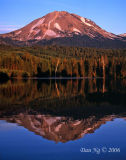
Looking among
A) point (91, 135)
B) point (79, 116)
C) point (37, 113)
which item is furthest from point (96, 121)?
point (37, 113)

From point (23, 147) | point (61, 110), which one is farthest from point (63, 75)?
point (23, 147)

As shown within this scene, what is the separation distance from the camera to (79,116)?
462 inches

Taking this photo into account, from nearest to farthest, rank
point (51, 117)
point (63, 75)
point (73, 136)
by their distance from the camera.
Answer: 1. point (73, 136)
2. point (51, 117)
3. point (63, 75)

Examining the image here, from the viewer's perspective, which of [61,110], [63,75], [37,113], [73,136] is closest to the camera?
[73,136]

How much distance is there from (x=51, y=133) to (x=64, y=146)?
1.29 m

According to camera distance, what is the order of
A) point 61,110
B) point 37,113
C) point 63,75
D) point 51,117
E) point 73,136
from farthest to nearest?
point 63,75
point 61,110
point 37,113
point 51,117
point 73,136

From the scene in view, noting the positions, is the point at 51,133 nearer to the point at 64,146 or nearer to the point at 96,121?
the point at 64,146

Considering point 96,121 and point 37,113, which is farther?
point 37,113

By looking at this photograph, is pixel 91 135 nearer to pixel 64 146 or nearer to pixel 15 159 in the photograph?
pixel 64 146

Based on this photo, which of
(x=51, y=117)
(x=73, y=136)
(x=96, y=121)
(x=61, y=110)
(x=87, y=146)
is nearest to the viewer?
(x=87, y=146)

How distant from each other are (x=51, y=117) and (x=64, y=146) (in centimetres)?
425

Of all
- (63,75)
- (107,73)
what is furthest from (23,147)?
(107,73)

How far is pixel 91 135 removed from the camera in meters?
8.40

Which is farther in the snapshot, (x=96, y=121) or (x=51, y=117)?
(x=51, y=117)
